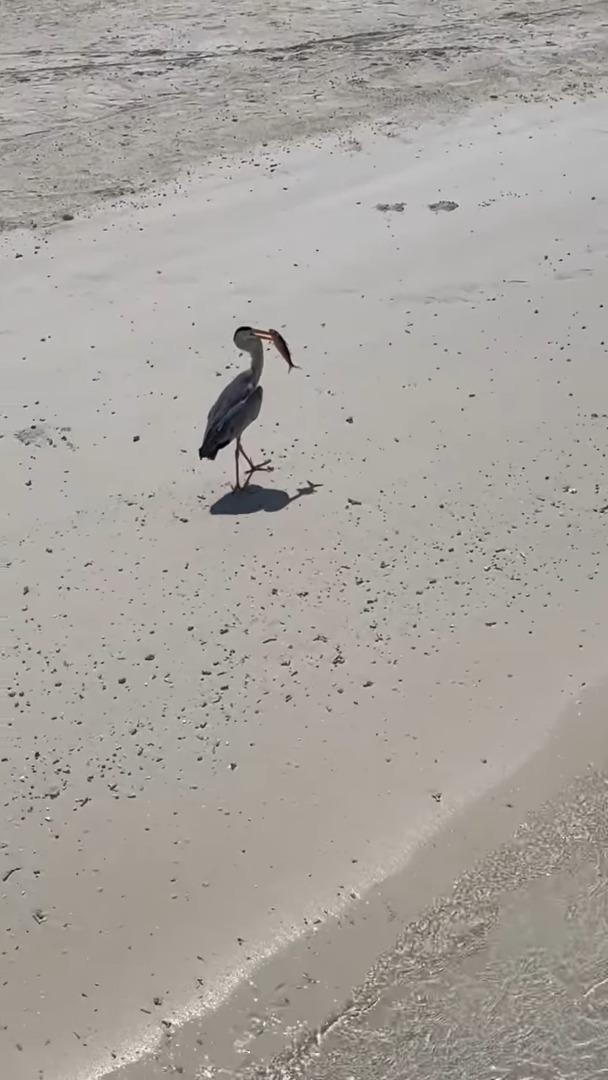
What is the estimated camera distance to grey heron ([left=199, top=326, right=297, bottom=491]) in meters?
7.24

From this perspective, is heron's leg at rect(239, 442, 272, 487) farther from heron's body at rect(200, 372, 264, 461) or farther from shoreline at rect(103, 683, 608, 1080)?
shoreline at rect(103, 683, 608, 1080)

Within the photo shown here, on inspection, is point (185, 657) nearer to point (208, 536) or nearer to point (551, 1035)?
point (208, 536)

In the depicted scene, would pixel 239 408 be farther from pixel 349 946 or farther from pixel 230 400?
pixel 349 946

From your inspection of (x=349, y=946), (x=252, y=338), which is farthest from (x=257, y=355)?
(x=349, y=946)

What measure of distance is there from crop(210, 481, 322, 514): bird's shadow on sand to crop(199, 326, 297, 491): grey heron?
0.06 meters

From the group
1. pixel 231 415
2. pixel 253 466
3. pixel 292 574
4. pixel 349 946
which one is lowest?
pixel 349 946

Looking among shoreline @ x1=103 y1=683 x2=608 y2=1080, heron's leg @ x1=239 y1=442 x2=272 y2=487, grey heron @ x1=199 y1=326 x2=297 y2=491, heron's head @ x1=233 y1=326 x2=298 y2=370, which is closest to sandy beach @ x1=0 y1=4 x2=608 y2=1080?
shoreline @ x1=103 y1=683 x2=608 y2=1080

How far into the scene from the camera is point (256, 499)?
7449mm

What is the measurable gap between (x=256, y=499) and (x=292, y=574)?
2.38 ft

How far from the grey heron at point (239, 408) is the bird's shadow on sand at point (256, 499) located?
0.21ft

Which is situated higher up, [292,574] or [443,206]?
[443,206]

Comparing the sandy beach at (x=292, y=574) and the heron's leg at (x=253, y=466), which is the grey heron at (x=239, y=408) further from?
the sandy beach at (x=292, y=574)

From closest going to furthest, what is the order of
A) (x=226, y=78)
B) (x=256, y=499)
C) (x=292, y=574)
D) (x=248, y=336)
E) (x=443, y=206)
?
(x=292, y=574) → (x=256, y=499) → (x=248, y=336) → (x=443, y=206) → (x=226, y=78)

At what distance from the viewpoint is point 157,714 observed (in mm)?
6094
